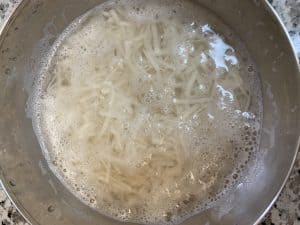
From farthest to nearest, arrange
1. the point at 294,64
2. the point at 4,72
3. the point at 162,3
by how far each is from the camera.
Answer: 1. the point at 162,3
2. the point at 4,72
3. the point at 294,64

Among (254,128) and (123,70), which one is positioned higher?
(123,70)

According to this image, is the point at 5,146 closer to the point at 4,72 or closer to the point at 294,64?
the point at 4,72

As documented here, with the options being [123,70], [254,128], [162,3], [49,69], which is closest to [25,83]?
[49,69]

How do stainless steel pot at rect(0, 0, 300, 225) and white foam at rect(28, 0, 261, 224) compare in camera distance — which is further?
white foam at rect(28, 0, 261, 224)

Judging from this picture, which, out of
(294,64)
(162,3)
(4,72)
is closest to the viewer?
(294,64)

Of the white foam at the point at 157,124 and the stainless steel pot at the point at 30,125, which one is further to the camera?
the white foam at the point at 157,124

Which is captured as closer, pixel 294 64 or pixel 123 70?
pixel 294 64

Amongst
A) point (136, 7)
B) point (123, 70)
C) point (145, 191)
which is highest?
point (136, 7)
